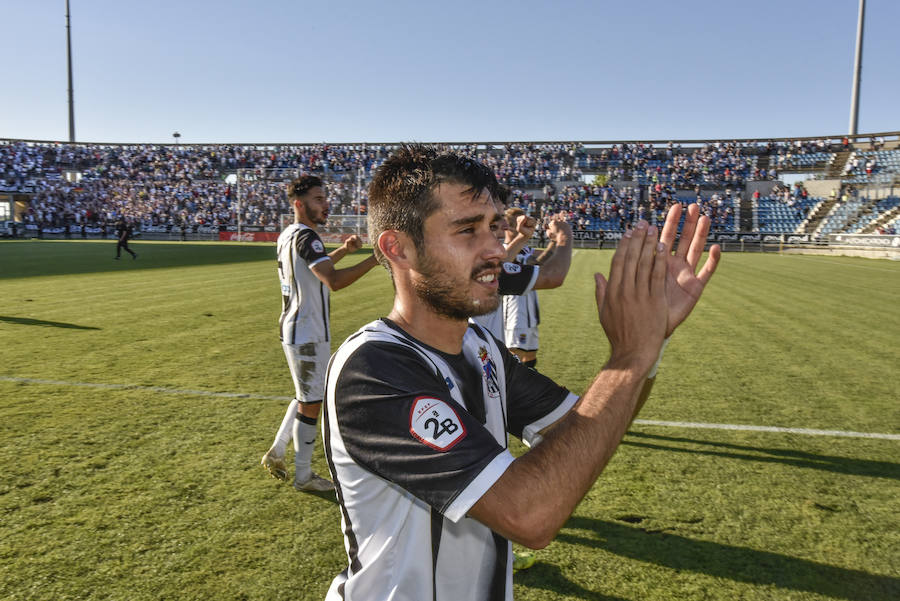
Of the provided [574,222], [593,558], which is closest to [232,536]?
[593,558]

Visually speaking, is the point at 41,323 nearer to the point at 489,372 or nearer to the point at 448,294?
the point at 489,372

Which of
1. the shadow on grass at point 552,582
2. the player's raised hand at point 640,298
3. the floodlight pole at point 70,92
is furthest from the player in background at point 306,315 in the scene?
the floodlight pole at point 70,92

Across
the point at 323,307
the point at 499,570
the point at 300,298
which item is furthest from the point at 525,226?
the point at 499,570

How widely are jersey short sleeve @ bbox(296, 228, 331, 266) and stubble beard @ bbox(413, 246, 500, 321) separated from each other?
3.09m

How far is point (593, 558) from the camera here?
3.68 m

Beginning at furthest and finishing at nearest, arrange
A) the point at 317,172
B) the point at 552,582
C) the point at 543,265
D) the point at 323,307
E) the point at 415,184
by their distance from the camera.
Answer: the point at 317,172 → the point at 323,307 → the point at 543,265 → the point at 552,582 → the point at 415,184

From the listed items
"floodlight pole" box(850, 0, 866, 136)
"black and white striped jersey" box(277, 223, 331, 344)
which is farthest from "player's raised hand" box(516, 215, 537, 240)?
"floodlight pole" box(850, 0, 866, 136)

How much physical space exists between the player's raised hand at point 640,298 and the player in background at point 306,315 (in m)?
3.31

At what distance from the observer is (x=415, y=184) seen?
174cm

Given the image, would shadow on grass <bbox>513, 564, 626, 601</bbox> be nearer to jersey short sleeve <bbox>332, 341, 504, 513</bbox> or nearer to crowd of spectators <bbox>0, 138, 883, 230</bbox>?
jersey short sleeve <bbox>332, 341, 504, 513</bbox>

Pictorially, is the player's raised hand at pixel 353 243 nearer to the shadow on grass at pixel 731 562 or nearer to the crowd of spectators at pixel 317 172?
the shadow on grass at pixel 731 562

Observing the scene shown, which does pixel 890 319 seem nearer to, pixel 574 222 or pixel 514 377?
pixel 514 377

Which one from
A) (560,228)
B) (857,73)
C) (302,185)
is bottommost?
(560,228)

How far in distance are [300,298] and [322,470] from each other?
57.4 inches
